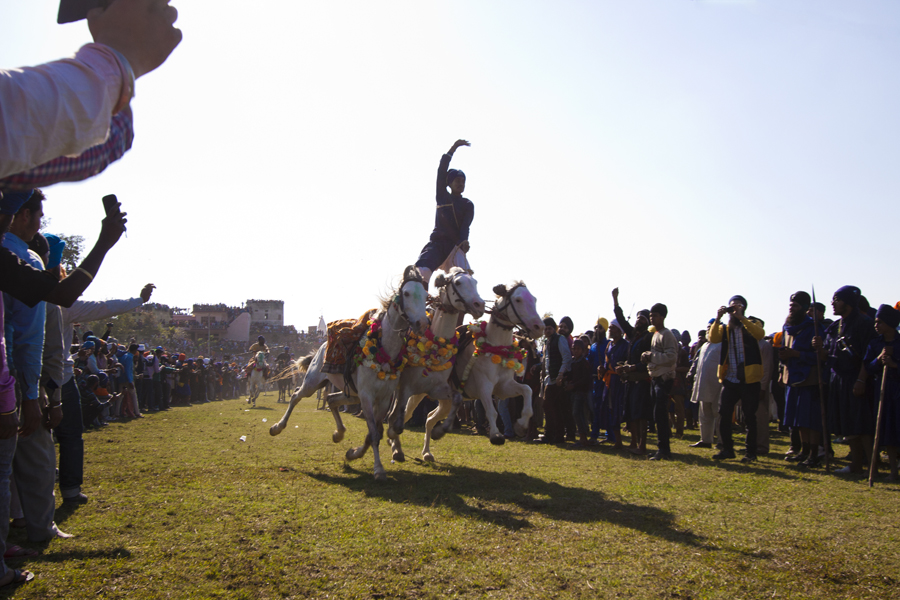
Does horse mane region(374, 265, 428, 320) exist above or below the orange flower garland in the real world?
above

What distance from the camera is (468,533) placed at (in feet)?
15.1

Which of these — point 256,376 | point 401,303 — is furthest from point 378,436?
point 256,376

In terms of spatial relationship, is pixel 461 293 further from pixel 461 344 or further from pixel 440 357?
pixel 461 344

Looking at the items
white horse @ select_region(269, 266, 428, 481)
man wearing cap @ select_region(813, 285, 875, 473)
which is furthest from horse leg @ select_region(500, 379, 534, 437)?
man wearing cap @ select_region(813, 285, 875, 473)

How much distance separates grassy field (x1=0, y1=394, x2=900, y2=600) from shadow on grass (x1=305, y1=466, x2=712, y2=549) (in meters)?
0.03

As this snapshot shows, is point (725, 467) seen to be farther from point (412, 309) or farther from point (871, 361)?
point (412, 309)

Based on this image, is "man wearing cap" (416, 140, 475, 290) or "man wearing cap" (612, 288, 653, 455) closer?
"man wearing cap" (416, 140, 475, 290)

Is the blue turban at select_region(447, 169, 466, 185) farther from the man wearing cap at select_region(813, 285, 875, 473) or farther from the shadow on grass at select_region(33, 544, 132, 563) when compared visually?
the shadow on grass at select_region(33, 544, 132, 563)

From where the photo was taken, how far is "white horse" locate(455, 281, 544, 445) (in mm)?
7586

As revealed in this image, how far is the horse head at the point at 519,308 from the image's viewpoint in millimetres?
7227

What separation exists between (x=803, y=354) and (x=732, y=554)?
19.0 ft

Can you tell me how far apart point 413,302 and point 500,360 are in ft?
5.70

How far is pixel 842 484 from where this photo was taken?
22.6 ft

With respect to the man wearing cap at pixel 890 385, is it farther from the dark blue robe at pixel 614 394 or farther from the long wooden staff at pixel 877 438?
the dark blue robe at pixel 614 394
